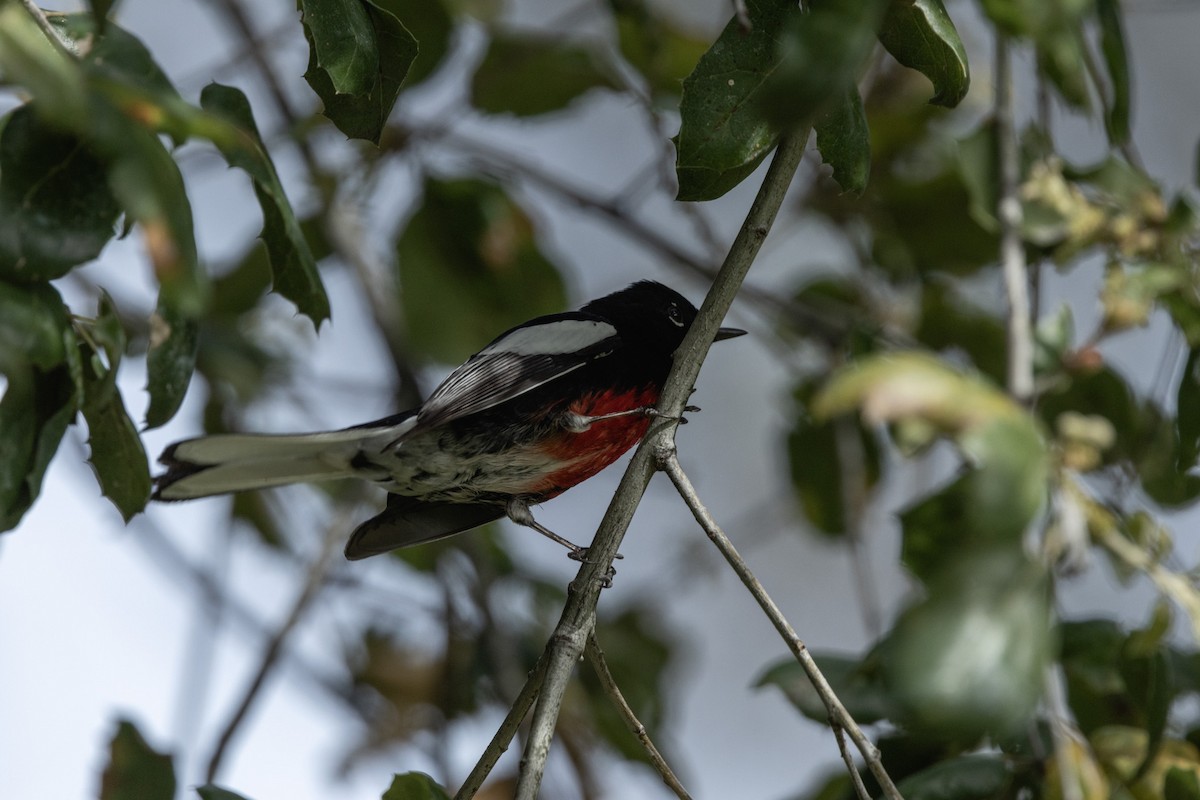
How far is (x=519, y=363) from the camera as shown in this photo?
265 cm

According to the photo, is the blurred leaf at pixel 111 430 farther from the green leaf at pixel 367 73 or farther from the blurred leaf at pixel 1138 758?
the blurred leaf at pixel 1138 758

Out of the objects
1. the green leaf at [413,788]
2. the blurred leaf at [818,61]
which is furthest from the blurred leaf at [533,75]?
the blurred leaf at [818,61]

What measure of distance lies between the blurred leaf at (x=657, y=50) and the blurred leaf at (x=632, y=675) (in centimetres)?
172

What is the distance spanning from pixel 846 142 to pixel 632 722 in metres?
0.93

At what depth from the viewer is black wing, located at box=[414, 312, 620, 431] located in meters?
2.57

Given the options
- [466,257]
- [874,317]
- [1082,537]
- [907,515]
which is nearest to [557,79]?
[466,257]

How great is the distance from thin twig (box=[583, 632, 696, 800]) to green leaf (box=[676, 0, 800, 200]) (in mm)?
750

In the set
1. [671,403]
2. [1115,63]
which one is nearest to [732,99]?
[671,403]

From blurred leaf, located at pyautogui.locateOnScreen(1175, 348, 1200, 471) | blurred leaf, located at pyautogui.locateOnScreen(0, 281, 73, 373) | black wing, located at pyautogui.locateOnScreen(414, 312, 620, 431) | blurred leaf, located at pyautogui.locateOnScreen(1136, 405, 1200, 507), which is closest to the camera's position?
blurred leaf, located at pyautogui.locateOnScreen(0, 281, 73, 373)

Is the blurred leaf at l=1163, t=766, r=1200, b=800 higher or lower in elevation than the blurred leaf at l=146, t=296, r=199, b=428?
lower

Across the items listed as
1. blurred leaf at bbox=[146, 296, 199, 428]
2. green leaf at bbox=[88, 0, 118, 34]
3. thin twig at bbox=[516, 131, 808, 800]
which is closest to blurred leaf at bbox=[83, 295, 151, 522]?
blurred leaf at bbox=[146, 296, 199, 428]

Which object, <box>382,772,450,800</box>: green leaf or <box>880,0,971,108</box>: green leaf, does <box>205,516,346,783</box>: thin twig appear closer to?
<box>382,772,450,800</box>: green leaf

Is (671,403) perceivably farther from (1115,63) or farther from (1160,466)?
(1160,466)

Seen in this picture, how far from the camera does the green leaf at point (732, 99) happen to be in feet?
5.36
